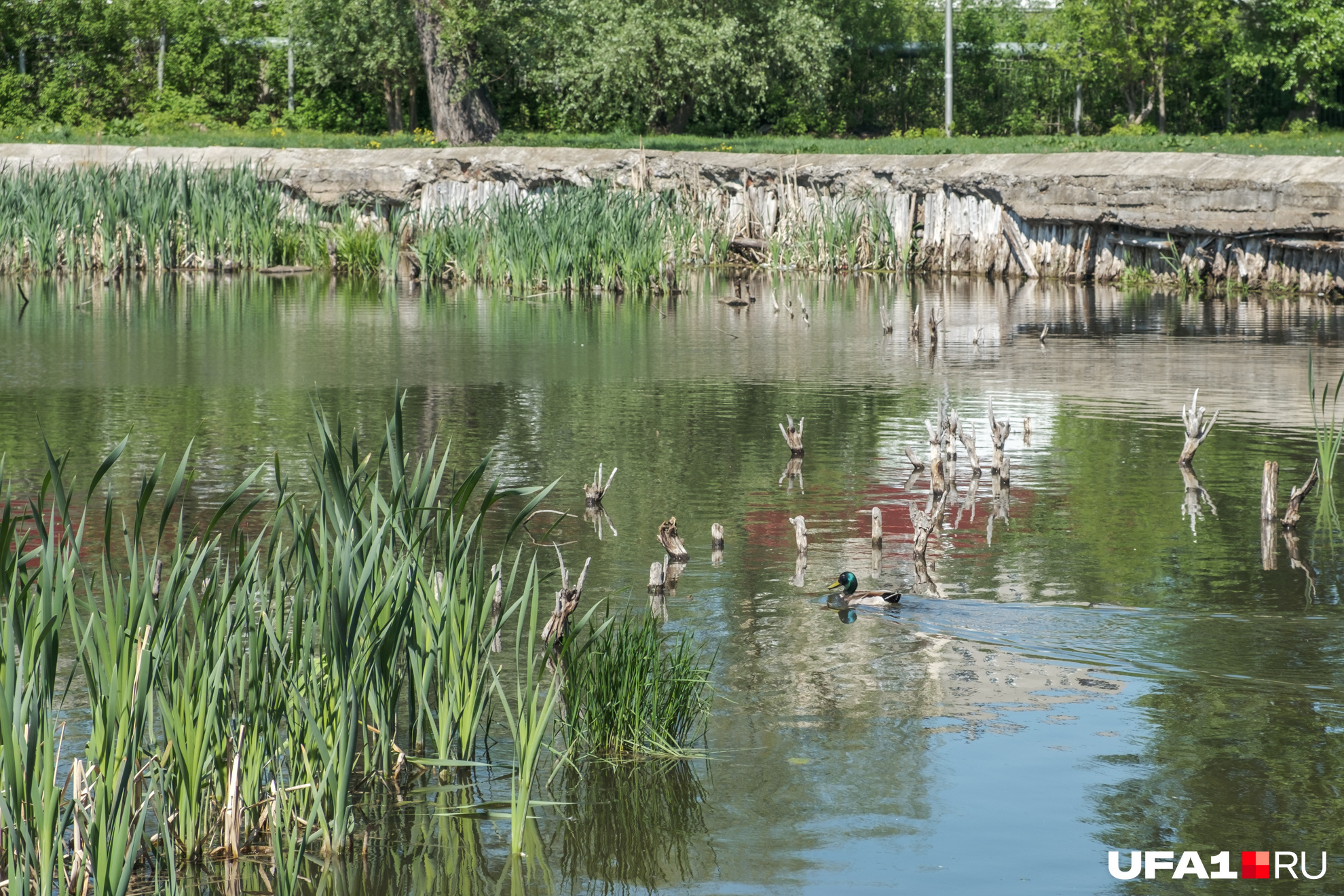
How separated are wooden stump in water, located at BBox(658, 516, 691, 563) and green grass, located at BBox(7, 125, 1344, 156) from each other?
17902 millimetres

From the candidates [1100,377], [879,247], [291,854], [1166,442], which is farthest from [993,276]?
[291,854]

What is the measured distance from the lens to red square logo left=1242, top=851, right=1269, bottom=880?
4.27 metres

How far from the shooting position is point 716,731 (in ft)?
17.4

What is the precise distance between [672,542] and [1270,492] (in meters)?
3.12

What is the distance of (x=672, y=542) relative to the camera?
7508mm

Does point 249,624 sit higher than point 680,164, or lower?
lower

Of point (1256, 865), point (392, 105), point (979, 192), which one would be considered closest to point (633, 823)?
point (1256, 865)

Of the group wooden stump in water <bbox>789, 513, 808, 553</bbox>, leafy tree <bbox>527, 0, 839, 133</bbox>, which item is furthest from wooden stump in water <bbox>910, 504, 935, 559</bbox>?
leafy tree <bbox>527, 0, 839, 133</bbox>

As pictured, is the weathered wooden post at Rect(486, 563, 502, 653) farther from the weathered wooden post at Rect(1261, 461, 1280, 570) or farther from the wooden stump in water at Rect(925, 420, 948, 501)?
the weathered wooden post at Rect(1261, 461, 1280, 570)

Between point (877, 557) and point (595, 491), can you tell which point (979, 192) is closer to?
point (595, 491)

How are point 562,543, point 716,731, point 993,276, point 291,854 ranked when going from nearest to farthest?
1. point 291,854
2. point 716,731
3. point 562,543
4. point 993,276

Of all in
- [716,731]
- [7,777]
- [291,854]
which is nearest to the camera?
[7,777]

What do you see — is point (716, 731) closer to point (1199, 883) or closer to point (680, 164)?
point (1199, 883)

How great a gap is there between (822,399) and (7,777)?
9.55 metres
